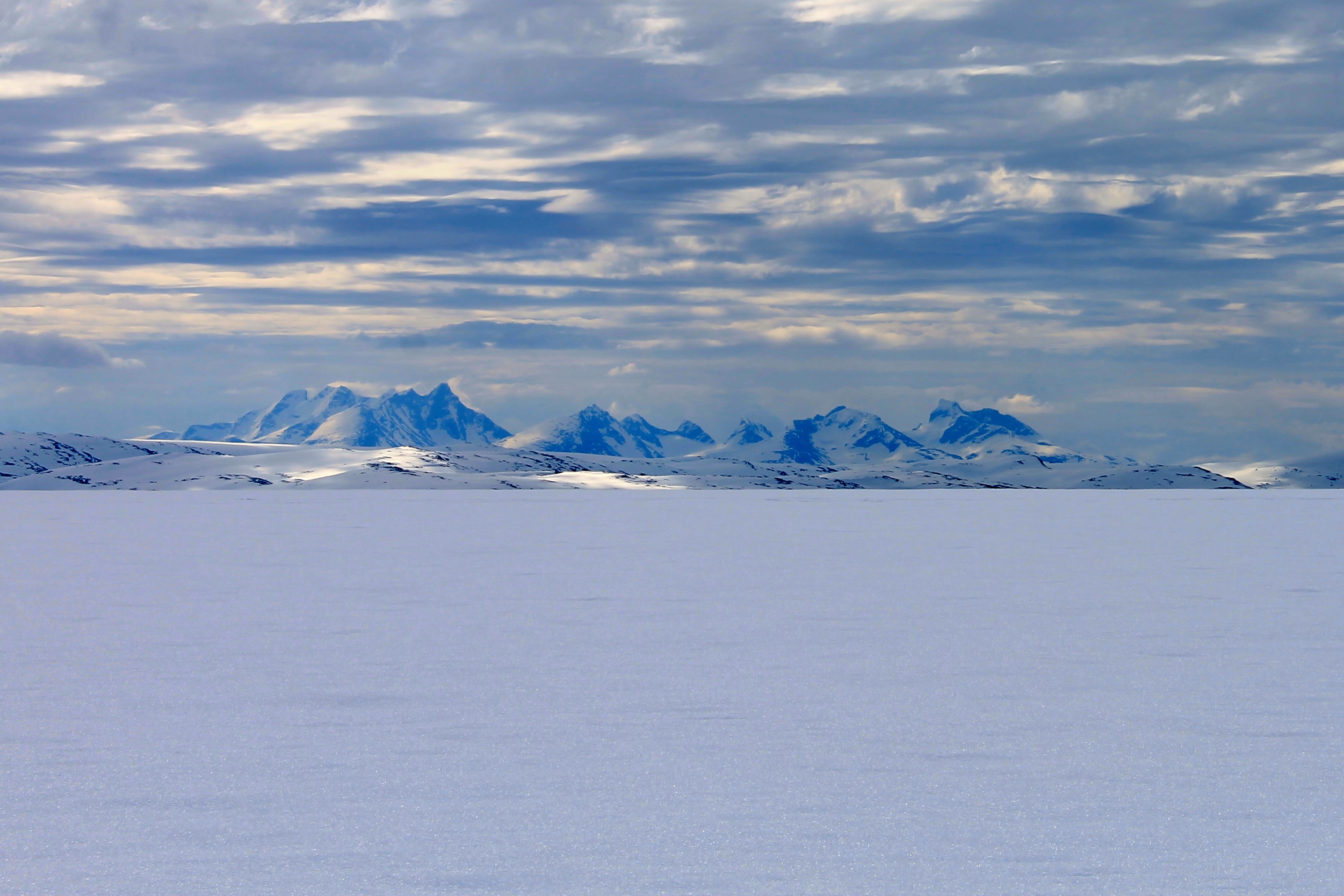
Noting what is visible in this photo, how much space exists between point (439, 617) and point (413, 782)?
22.9 metres

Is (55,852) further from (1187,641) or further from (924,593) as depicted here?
(924,593)

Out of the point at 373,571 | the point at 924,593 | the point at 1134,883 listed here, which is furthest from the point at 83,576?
the point at 1134,883

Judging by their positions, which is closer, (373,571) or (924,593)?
(924,593)

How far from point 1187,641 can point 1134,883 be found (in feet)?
71.2

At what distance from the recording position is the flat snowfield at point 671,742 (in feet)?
45.1

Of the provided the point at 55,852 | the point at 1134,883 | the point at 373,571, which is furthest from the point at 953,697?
the point at 373,571

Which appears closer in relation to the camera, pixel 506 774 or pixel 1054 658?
pixel 506 774

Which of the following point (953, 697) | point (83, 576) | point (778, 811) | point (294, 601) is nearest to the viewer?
point (778, 811)

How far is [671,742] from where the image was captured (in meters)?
20.0

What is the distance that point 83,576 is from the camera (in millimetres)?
58844

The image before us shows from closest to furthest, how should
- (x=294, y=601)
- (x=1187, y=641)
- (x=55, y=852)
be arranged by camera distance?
(x=55, y=852), (x=1187, y=641), (x=294, y=601)

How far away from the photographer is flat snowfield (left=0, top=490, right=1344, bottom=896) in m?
13.7

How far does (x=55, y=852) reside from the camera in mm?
14062

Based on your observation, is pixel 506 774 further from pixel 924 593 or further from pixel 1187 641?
pixel 924 593
